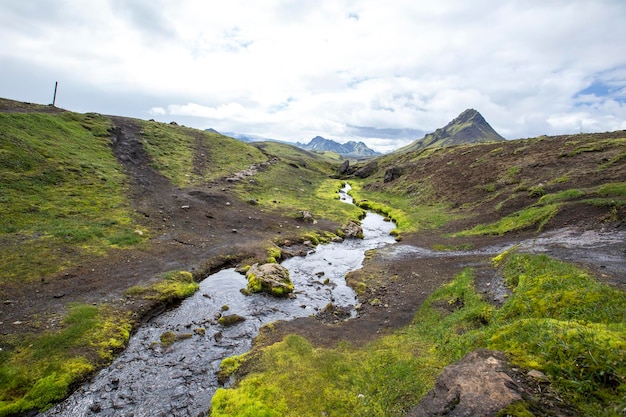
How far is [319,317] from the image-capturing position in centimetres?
2347

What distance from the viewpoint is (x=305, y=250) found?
1565 inches

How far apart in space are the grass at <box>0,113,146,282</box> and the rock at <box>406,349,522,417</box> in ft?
89.3

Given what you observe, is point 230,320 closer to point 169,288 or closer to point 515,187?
point 169,288

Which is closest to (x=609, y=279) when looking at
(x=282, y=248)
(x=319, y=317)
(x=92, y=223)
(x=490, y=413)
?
(x=490, y=413)

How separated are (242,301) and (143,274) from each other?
902cm

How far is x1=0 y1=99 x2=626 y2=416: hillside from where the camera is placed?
45.0 ft

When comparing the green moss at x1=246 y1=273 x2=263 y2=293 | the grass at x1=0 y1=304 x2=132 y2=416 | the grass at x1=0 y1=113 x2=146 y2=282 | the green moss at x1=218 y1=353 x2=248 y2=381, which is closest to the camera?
the grass at x1=0 y1=304 x2=132 y2=416

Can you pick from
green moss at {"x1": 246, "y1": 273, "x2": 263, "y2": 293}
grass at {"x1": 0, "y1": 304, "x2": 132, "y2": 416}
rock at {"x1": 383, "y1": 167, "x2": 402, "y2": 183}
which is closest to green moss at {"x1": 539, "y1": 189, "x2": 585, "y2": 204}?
green moss at {"x1": 246, "y1": 273, "x2": 263, "y2": 293}

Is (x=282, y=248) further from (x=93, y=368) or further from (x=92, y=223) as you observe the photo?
(x=93, y=368)

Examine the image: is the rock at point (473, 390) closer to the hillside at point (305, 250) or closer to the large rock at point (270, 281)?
the hillside at point (305, 250)

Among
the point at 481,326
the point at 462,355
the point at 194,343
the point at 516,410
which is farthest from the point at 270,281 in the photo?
the point at 516,410

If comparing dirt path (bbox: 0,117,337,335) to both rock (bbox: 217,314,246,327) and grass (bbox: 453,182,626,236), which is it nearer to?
rock (bbox: 217,314,246,327)

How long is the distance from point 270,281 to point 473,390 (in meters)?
20.2

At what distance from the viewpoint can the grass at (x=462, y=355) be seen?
877 centimetres
